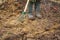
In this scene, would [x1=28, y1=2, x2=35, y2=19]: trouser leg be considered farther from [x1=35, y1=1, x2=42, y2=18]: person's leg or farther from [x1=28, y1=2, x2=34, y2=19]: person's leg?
[x1=35, y1=1, x2=42, y2=18]: person's leg

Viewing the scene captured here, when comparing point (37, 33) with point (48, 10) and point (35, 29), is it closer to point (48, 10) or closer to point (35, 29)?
point (35, 29)

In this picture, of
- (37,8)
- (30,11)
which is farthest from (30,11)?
(37,8)

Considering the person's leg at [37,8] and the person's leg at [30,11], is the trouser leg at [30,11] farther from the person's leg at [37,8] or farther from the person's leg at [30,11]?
the person's leg at [37,8]

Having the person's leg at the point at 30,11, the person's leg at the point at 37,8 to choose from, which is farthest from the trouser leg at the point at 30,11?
the person's leg at the point at 37,8

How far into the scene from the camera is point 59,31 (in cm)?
318

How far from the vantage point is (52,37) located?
3004mm

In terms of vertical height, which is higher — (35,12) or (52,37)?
(35,12)

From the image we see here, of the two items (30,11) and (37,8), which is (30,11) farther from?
(37,8)

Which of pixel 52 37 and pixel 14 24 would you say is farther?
pixel 14 24

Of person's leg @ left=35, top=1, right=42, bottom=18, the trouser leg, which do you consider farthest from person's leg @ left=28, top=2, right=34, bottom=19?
person's leg @ left=35, top=1, right=42, bottom=18

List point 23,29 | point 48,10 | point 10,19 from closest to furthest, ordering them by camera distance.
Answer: point 23,29
point 10,19
point 48,10

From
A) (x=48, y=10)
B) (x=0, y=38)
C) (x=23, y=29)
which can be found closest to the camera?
(x=0, y=38)

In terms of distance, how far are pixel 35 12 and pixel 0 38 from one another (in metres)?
0.97

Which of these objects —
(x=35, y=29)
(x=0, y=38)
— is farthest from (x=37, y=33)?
(x=0, y=38)
